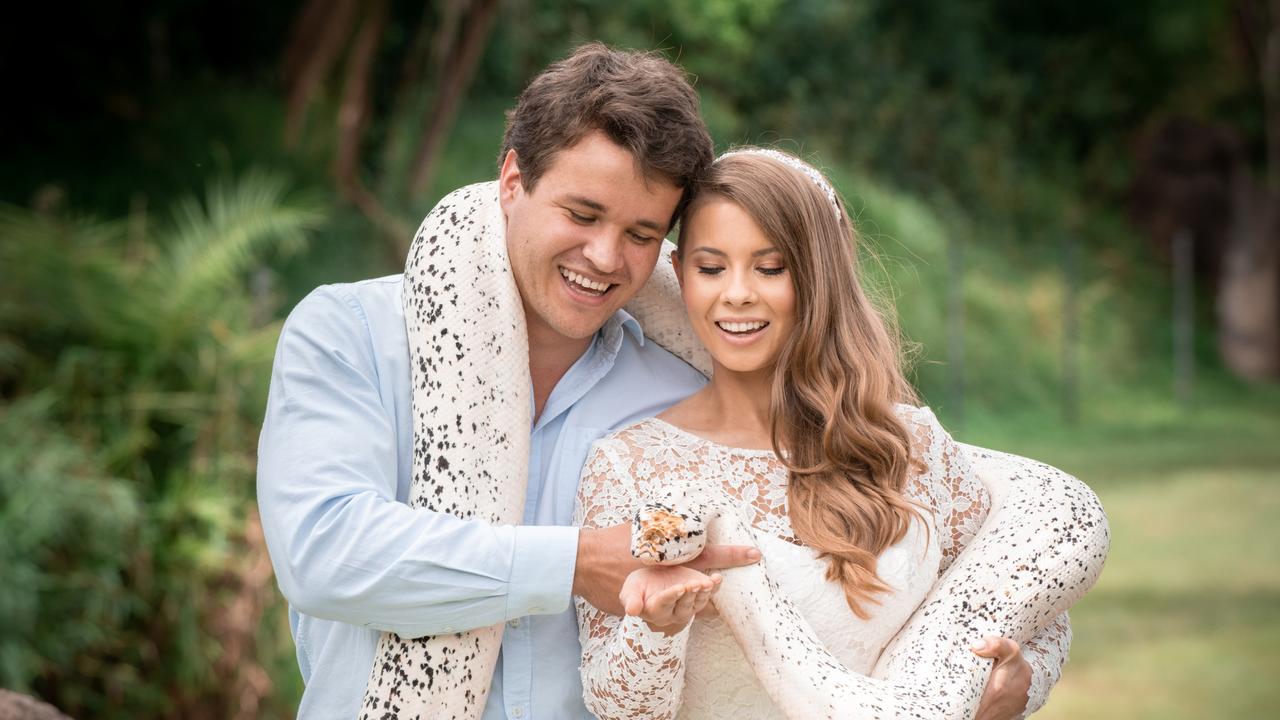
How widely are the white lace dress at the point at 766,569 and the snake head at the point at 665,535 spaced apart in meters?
0.21

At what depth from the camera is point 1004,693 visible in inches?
98.0

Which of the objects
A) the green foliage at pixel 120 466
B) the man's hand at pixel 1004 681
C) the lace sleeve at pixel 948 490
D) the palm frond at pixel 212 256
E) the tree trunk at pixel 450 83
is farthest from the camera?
the tree trunk at pixel 450 83

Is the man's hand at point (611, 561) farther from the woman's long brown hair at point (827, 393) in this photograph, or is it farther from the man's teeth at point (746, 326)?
the man's teeth at point (746, 326)

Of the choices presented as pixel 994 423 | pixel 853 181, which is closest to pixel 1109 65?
pixel 853 181

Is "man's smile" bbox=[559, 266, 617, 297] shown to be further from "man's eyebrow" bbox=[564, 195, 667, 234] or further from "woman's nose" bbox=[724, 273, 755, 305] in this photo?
"woman's nose" bbox=[724, 273, 755, 305]

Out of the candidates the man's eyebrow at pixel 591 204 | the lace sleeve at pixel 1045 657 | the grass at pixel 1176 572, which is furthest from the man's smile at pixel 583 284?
the grass at pixel 1176 572

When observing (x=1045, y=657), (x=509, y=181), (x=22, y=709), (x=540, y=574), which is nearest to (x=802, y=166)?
(x=509, y=181)

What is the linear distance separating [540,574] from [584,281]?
608mm

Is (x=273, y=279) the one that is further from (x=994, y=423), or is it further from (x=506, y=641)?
(x=994, y=423)

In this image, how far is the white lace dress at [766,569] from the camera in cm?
242

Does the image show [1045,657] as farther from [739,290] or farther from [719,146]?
[719,146]

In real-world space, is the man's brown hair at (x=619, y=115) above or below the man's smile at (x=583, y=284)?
above

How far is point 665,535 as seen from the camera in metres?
2.12

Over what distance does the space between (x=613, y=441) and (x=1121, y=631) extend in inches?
216
